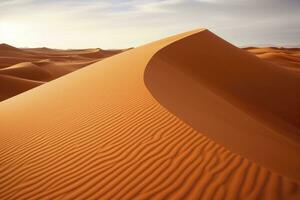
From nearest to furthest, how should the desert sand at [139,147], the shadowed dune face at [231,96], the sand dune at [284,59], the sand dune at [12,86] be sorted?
the desert sand at [139,147]
the shadowed dune face at [231,96]
the sand dune at [12,86]
the sand dune at [284,59]

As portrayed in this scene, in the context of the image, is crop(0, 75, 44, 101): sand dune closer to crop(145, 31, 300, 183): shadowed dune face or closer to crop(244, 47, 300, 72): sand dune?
crop(145, 31, 300, 183): shadowed dune face

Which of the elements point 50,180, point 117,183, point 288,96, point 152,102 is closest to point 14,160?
point 50,180

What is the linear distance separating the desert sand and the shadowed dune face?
0.05 metres

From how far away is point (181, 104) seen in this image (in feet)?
20.3

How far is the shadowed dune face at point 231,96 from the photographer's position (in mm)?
5043

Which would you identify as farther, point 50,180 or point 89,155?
point 89,155

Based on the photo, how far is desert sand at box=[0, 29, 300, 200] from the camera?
3.42 metres

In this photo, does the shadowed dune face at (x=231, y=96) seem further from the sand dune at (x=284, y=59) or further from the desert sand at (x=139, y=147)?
the sand dune at (x=284, y=59)

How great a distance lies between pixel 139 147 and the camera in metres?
4.30

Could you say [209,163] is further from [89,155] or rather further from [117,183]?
[89,155]

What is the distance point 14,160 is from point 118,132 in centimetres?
162

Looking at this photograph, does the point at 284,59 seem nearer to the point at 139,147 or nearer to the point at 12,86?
the point at 12,86

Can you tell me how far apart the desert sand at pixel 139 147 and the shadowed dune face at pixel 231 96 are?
0.15 feet

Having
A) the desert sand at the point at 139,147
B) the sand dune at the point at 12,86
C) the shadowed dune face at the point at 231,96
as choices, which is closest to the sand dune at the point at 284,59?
the shadowed dune face at the point at 231,96
